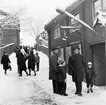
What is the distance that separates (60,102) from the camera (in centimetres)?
801

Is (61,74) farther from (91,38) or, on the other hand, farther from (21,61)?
(21,61)

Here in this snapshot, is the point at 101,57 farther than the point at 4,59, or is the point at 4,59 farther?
the point at 4,59

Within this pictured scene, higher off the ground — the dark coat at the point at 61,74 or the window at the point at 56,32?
the window at the point at 56,32

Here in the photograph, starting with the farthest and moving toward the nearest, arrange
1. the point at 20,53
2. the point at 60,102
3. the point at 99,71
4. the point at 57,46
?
1. the point at 57,46
2. the point at 20,53
3. the point at 99,71
4. the point at 60,102

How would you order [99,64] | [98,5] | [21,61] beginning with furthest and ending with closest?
[21,61]
[99,64]
[98,5]

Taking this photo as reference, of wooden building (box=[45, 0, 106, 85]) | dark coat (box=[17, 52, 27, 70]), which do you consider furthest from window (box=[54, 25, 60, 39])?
dark coat (box=[17, 52, 27, 70])

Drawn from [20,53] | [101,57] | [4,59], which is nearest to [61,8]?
[101,57]

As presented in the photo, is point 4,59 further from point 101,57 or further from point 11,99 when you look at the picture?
point 11,99

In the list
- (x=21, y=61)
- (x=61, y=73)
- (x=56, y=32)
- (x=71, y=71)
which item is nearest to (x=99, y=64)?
(x=71, y=71)

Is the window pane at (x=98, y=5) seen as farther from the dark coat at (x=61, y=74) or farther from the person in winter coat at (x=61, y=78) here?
the dark coat at (x=61, y=74)

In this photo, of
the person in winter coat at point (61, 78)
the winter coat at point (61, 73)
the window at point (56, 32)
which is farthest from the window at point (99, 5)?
the window at point (56, 32)

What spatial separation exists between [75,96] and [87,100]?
916 mm

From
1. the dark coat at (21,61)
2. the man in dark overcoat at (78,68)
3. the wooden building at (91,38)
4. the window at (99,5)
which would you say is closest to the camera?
the man in dark overcoat at (78,68)

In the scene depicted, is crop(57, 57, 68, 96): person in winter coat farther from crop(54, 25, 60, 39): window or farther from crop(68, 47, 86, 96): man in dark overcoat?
crop(54, 25, 60, 39): window
